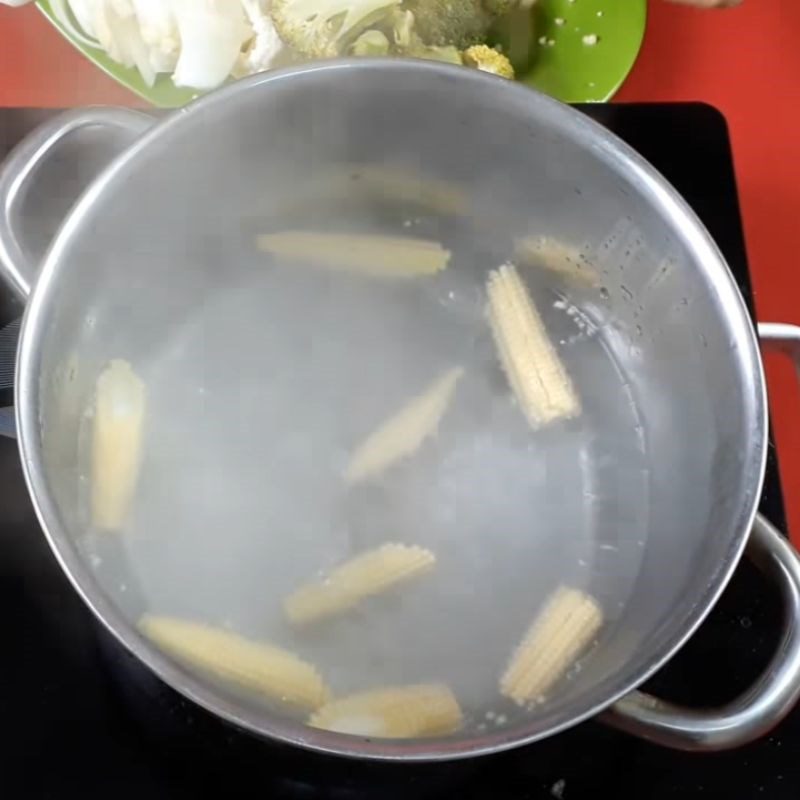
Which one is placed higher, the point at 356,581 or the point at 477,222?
the point at 477,222

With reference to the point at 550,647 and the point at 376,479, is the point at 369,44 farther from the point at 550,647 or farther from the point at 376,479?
the point at 550,647

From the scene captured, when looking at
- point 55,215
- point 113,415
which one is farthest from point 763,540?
point 55,215

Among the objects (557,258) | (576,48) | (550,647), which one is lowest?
(550,647)

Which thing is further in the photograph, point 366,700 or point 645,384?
point 645,384

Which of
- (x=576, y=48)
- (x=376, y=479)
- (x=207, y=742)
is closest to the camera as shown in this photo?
(x=207, y=742)

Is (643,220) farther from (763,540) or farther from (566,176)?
(763,540)

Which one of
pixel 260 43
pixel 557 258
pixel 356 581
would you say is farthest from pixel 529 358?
pixel 260 43
